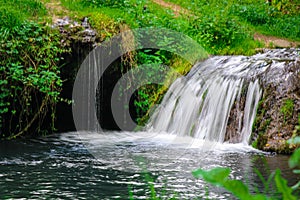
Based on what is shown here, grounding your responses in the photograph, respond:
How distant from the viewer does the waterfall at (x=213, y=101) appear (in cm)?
759

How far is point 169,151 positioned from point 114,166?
1260 mm

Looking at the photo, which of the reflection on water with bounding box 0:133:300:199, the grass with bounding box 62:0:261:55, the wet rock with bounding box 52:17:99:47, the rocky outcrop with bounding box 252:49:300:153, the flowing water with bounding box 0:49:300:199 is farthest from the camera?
the grass with bounding box 62:0:261:55

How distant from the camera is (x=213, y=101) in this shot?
8.11 m

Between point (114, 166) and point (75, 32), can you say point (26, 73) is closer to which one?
point (75, 32)

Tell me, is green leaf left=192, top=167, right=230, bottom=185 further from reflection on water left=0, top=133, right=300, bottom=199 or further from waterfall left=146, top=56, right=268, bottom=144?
waterfall left=146, top=56, right=268, bottom=144

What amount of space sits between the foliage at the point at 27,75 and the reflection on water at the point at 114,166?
28.9 inches

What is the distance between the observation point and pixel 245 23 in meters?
13.5

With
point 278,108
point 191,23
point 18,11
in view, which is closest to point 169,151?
point 278,108

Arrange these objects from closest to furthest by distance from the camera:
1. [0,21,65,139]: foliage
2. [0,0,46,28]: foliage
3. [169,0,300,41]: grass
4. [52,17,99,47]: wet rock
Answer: [0,21,65,139]: foliage, [0,0,46,28]: foliage, [52,17,99,47]: wet rock, [169,0,300,41]: grass

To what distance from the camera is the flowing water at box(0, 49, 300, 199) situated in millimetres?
4680

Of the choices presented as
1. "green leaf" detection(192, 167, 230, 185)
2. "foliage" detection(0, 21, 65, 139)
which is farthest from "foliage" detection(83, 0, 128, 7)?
"green leaf" detection(192, 167, 230, 185)

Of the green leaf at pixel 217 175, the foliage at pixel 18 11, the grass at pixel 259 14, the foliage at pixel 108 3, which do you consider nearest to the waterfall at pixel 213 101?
the foliage at pixel 108 3

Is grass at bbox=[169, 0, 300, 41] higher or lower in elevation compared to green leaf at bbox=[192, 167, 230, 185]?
higher

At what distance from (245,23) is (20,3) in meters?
6.71
